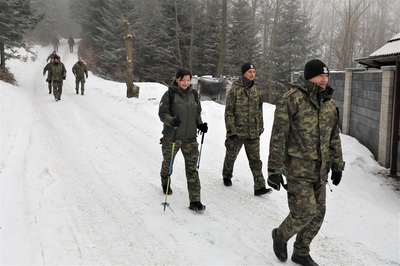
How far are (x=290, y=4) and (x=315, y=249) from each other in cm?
2895

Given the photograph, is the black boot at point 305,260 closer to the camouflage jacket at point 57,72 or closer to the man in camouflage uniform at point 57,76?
the man in camouflage uniform at point 57,76

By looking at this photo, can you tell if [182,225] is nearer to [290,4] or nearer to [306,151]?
[306,151]

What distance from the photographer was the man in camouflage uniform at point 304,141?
365 centimetres

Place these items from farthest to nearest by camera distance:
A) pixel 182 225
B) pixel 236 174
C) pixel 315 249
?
pixel 236 174 < pixel 182 225 < pixel 315 249

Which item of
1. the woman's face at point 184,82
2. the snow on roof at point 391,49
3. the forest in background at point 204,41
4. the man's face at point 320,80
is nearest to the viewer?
the man's face at point 320,80

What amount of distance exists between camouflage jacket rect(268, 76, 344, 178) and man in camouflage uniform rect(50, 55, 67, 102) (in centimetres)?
1319

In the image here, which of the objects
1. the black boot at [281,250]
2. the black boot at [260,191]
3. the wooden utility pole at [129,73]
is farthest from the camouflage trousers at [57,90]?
the black boot at [281,250]

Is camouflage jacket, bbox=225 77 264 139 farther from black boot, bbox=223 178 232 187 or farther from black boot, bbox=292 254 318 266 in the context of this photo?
black boot, bbox=292 254 318 266

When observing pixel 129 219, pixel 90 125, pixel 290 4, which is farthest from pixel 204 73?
pixel 129 219

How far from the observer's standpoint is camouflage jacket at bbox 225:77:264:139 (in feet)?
19.2

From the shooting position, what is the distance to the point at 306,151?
3672mm

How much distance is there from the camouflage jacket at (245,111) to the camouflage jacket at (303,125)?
2.11m

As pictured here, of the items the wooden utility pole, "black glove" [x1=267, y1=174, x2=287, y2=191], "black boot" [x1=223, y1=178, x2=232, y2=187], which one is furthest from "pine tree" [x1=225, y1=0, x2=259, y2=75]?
"black glove" [x1=267, y1=174, x2=287, y2=191]

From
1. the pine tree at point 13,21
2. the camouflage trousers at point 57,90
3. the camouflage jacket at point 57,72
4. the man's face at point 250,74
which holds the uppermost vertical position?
the pine tree at point 13,21
